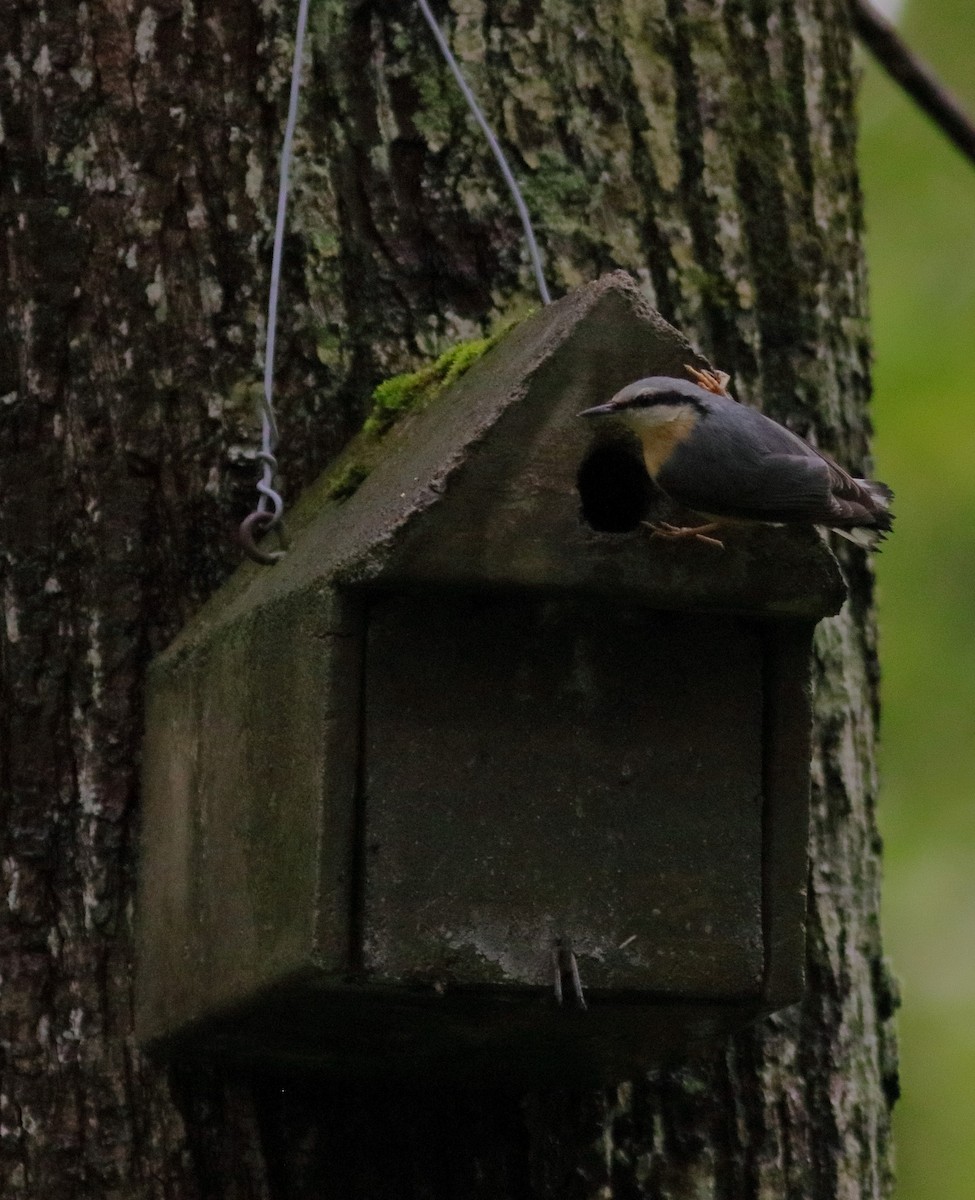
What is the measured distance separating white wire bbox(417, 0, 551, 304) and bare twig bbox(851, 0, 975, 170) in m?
0.97

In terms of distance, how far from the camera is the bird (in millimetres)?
2105

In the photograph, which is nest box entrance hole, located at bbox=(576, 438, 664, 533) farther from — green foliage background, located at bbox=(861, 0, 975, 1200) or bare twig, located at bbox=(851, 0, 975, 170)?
green foliage background, located at bbox=(861, 0, 975, 1200)

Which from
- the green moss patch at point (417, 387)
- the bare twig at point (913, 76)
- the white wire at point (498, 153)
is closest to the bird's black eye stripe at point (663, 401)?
the green moss patch at point (417, 387)

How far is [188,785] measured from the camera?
7.93 ft

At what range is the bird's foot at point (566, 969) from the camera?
2.11 m

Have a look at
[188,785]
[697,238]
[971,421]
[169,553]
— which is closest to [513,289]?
[697,238]

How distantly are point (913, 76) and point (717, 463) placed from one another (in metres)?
1.70

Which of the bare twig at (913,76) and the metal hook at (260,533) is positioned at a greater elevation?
the bare twig at (913,76)

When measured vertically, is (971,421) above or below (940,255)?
below

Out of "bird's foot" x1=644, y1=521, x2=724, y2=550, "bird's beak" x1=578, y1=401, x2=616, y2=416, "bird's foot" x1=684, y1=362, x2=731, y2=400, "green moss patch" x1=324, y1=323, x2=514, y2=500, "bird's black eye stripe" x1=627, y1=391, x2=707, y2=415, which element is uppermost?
"green moss patch" x1=324, y1=323, x2=514, y2=500

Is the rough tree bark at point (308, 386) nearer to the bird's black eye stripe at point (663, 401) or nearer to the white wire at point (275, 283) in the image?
the white wire at point (275, 283)

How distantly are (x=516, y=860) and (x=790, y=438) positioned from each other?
54 centimetres

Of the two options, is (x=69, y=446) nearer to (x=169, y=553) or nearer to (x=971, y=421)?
(x=169, y=553)

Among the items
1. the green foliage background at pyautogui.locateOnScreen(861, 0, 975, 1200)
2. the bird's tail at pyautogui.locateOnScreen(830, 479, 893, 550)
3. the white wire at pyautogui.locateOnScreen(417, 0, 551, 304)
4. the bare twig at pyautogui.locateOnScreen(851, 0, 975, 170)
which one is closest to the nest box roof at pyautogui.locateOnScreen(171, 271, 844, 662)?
the bird's tail at pyautogui.locateOnScreen(830, 479, 893, 550)
